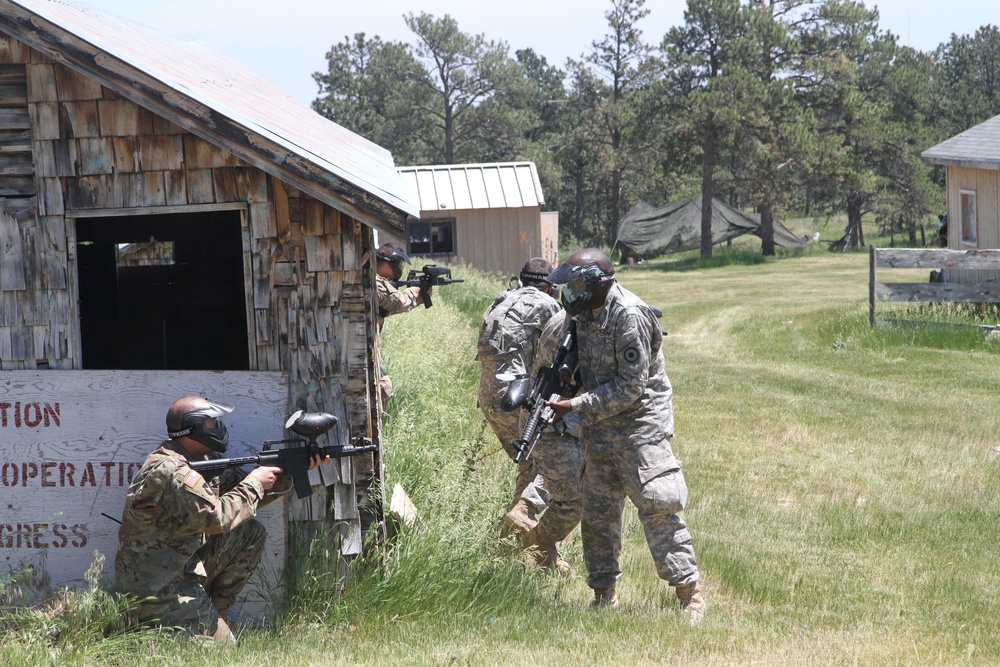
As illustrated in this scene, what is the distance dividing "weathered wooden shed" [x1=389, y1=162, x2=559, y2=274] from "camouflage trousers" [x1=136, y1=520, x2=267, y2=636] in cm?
1749

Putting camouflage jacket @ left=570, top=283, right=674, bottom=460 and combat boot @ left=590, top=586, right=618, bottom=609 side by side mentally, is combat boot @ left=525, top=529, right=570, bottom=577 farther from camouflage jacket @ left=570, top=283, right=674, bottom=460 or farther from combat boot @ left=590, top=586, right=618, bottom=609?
camouflage jacket @ left=570, top=283, right=674, bottom=460

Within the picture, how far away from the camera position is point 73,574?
5.47 m

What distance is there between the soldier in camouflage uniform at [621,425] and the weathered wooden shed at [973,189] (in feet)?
42.3

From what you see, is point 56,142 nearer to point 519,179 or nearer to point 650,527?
point 650,527

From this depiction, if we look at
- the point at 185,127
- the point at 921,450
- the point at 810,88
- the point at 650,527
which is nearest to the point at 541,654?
the point at 650,527

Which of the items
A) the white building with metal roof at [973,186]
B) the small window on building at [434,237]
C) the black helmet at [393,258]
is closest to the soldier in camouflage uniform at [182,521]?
the black helmet at [393,258]

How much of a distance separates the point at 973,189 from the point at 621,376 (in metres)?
15.4

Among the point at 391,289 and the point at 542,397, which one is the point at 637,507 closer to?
the point at 542,397

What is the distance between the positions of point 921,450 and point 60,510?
24.3ft

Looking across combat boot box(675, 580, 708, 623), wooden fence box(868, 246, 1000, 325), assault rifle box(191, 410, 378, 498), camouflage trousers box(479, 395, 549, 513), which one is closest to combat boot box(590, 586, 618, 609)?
combat boot box(675, 580, 708, 623)

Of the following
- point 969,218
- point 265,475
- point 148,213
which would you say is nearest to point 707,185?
point 969,218

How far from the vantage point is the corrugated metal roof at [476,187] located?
22641mm

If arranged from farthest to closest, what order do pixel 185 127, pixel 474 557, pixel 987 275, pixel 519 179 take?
pixel 519 179, pixel 987 275, pixel 474 557, pixel 185 127

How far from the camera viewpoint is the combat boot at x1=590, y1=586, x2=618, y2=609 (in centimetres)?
573
